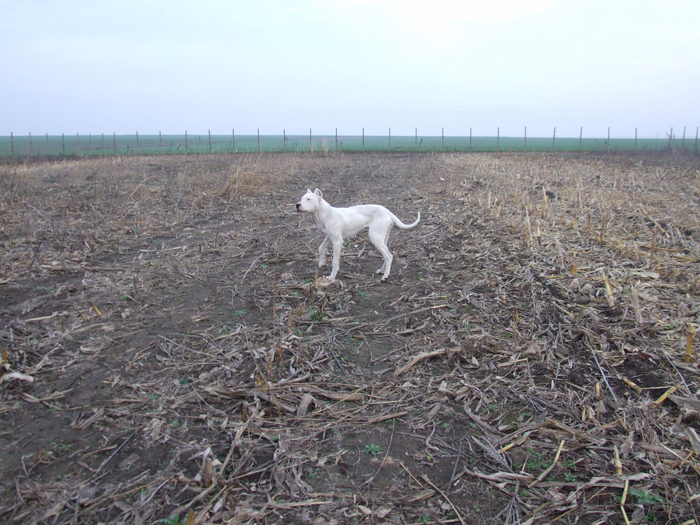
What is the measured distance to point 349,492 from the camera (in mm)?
3062

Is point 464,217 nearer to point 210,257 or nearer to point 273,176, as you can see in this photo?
point 210,257

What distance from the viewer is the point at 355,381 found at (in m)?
4.34

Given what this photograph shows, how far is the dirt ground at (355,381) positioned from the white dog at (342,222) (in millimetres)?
418

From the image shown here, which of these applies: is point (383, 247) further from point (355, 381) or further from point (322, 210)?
point (355, 381)

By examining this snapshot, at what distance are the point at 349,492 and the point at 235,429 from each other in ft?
3.32

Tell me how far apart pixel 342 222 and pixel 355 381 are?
11.1ft

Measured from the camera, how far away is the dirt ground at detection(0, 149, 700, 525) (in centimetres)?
303

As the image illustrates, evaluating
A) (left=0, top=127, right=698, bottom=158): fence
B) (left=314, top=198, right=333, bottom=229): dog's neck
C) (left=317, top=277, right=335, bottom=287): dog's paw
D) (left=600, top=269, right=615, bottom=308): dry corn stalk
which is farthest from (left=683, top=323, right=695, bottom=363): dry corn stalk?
(left=0, top=127, right=698, bottom=158): fence

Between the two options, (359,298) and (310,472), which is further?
(359,298)

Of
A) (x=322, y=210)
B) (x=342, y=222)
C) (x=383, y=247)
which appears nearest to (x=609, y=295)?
(x=383, y=247)

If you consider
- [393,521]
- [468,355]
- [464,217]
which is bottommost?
[393,521]

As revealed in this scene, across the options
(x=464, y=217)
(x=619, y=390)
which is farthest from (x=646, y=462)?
(x=464, y=217)

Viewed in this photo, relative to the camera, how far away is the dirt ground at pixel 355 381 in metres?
3.03

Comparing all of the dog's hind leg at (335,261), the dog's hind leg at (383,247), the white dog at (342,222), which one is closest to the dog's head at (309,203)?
the white dog at (342,222)
